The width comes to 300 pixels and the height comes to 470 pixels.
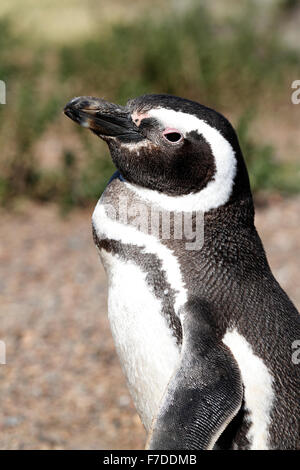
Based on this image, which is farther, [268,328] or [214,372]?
[268,328]

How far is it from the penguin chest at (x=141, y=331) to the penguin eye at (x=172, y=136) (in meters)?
0.34

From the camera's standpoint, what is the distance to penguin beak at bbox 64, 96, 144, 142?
1.84 metres

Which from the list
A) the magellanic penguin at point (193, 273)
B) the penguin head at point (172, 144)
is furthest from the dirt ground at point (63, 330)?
the penguin head at point (172, 144)

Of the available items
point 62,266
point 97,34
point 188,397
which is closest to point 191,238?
point 188,397

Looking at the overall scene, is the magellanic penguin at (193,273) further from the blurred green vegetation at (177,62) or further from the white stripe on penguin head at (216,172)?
the blurred green vegetation at (177,62)

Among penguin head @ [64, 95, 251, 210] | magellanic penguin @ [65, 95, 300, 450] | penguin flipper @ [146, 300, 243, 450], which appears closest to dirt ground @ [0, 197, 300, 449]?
magellanic penguin @ [65, 95, 300, 450]

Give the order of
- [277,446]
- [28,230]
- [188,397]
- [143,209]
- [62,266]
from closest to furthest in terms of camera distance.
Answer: [188,397], [277,446], [143,209], [62,266], [28,230]

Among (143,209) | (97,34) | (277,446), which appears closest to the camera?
(277,446)

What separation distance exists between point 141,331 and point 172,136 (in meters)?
0.52

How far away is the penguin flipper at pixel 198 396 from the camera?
1.57m

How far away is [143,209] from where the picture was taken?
1857mm
